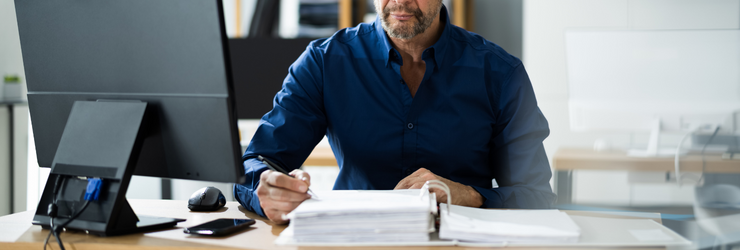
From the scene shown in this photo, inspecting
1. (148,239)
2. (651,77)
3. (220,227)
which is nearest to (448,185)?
(220,227)

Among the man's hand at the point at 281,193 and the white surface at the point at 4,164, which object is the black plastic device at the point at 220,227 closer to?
the man's hand at the point at 281,193

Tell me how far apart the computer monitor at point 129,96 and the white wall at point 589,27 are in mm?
2457

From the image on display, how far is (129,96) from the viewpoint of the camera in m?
0.85

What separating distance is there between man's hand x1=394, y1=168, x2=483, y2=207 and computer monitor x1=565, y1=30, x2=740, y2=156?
1172 mm

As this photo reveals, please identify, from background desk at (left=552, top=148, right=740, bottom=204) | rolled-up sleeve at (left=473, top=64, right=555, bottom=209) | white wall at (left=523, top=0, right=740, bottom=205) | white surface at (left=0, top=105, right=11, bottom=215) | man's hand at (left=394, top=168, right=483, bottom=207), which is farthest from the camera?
white wall at (left=523, top=0, right=740, bottom=205)

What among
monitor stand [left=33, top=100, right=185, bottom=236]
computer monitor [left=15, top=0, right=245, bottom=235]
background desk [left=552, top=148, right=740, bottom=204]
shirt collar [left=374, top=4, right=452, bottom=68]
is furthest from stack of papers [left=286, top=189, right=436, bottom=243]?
background desk [left=552, top=148, right=740, bottom=204]

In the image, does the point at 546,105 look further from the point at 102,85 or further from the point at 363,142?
the point at 102,85

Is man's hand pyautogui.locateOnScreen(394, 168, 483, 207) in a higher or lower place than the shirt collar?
lower

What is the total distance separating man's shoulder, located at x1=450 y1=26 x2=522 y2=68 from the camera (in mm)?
1344

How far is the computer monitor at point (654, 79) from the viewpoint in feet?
5.99

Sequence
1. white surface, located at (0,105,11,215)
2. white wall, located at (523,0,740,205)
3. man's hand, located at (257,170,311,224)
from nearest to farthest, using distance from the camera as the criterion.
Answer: man's hand, located at (257,170,311,224) → white surface, located at (0,105,11,215) → white wall, located at (523,0,740,205)

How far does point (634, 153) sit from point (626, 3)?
103cm

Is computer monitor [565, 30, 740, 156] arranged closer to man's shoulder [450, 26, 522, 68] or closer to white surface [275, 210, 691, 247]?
man's shoulder [450, 26, 522, 68]

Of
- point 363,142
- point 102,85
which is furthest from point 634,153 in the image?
point 102,85
